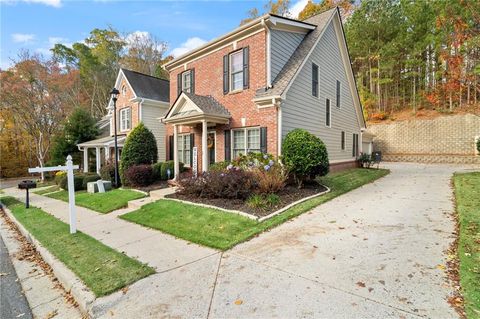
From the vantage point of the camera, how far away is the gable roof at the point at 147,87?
1762cm

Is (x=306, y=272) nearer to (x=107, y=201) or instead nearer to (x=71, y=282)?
(x=71, y=282)

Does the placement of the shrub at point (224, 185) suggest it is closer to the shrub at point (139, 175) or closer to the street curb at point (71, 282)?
the street curb at point (71, 282)

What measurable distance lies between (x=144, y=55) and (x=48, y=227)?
31026 mm

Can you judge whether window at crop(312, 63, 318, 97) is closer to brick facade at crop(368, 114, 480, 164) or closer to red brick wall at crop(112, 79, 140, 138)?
red brick wall at crop(112, 79, 140, 138)

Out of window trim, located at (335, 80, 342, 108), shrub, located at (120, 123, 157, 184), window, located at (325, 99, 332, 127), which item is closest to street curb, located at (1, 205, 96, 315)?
shrub, located at (120, 123, 157, 184)

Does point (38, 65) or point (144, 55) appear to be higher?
point (144, 55)

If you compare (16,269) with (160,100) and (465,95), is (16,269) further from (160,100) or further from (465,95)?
(465,95)

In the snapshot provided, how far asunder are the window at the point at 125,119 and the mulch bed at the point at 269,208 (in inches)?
466

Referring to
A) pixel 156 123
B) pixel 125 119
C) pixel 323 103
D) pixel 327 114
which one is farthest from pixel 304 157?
pixel 125 119

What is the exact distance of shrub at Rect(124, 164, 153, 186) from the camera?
451 inches

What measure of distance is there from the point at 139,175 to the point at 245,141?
5235 millimetres

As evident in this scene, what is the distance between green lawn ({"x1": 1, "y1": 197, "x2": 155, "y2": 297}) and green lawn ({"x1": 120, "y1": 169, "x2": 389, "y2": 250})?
129cm

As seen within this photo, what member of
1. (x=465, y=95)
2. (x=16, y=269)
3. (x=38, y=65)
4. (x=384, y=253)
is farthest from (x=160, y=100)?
(x=465, y=95)

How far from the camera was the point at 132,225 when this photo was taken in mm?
6484
